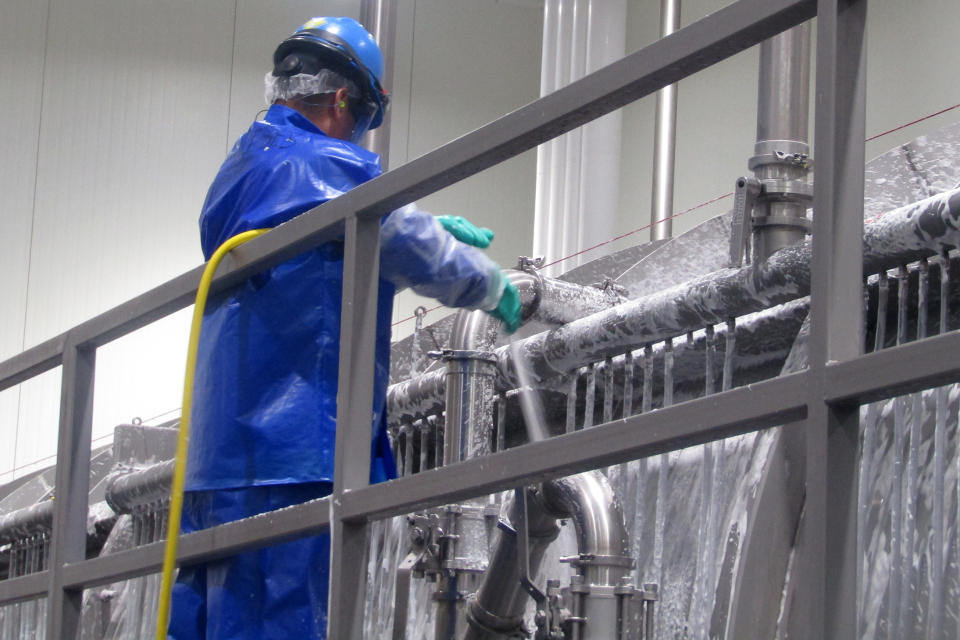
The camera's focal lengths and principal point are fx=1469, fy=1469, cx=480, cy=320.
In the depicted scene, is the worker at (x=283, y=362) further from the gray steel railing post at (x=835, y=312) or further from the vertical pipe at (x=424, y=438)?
the vertical pipe at (x=424, y=438)

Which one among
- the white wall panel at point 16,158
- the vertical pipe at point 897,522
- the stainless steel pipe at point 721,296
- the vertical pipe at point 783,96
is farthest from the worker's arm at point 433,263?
the white wall panel at point 16,158

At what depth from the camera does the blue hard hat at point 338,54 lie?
242 centimetres

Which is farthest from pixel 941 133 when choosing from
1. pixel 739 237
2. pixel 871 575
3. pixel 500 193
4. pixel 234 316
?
pixel 500 193

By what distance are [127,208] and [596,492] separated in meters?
7.31

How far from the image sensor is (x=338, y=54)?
242cm

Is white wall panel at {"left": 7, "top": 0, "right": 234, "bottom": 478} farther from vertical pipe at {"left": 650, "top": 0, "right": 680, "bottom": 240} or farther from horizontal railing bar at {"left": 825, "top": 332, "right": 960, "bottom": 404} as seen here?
horizontal railing bar at {"left": 825, "top": 332, "right": 960, "bottom": 404}

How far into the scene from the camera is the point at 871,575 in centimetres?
230

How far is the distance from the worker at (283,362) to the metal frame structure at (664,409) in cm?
7

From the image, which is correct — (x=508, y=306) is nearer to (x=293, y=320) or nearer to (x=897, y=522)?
(x=293, y=320)

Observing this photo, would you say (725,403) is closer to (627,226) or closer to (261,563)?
(261,563)

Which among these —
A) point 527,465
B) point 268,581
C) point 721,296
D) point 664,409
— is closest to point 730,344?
point 721,296

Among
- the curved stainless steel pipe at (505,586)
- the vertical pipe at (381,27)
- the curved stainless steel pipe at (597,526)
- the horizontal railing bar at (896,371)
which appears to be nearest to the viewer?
the horizontal railing bar at (896,371)

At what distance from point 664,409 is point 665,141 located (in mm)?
6021

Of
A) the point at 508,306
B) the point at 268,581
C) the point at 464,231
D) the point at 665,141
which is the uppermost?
the point at 665,141
